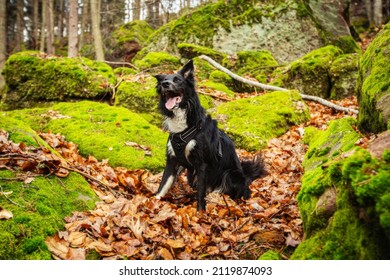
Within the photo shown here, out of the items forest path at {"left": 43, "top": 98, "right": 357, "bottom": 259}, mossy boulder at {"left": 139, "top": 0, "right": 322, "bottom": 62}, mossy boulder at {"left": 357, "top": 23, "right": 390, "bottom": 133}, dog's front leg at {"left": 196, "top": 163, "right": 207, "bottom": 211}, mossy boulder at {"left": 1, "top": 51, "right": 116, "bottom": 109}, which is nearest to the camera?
forest path at {"left": 43, "top": 98, "right": 357, "bottom": 259}

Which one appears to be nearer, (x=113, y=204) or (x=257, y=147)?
(x=113, y=204)

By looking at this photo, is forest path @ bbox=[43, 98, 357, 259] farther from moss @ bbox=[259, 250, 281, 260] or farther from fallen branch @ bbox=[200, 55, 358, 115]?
fallen branch @ bbox=[200, 55, 358, 115]

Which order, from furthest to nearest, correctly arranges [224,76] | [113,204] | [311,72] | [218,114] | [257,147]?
[224,76] < [311,72] < [218,114] < [257,147] < [113,204]

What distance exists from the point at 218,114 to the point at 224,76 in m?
3.22

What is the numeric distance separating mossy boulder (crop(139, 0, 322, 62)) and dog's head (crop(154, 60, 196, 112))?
31.3 feet

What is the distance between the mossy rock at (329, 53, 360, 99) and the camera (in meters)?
9.85

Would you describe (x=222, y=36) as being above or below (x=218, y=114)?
above

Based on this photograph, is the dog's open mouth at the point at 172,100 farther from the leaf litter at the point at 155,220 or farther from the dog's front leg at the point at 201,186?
the leaf litter at the point at 155,220

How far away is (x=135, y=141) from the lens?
6.19 meters

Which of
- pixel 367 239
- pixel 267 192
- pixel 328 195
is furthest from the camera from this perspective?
pixel 267 192

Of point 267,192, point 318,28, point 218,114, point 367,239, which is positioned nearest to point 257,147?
point 218,114

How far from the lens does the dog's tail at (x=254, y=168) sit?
17.5 feet

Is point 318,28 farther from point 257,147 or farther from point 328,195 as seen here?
point 328,195

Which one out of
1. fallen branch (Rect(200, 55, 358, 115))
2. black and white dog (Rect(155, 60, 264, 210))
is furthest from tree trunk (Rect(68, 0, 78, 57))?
black and white dog (Rect(155, 60, 264, 210))
